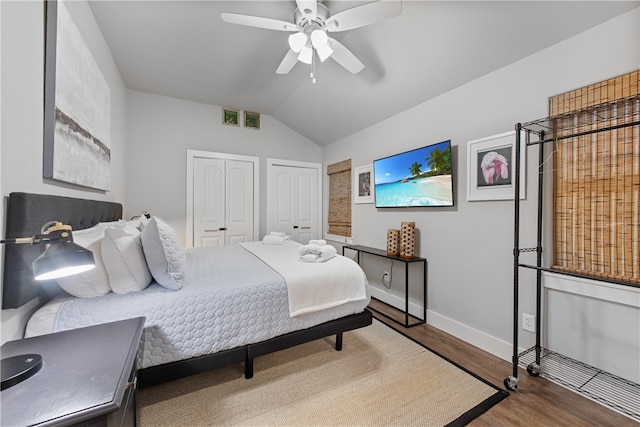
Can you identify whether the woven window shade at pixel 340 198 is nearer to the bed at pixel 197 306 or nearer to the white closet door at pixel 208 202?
the white closet door at pixel 208 202

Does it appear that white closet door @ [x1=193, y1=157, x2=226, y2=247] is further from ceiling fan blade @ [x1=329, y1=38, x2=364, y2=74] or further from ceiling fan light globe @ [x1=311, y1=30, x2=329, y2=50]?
ceiling fan light globe @ [x1=311, y1=30, x2=329, y2=50]

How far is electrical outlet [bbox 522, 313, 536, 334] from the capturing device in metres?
1.92

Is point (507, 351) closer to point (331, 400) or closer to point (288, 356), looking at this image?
point (331, 400)

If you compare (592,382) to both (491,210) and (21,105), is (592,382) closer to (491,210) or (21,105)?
(491,210)

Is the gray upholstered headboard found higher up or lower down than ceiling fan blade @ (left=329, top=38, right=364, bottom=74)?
lower down

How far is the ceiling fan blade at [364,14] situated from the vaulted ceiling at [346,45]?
1.34ft

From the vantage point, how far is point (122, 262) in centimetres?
142

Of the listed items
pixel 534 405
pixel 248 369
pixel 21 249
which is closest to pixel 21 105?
pixel 21 249

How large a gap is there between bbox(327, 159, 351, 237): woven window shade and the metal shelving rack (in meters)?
2.46

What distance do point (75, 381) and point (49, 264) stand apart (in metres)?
0.36

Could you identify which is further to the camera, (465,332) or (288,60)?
(465,332)

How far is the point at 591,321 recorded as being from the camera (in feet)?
5.44

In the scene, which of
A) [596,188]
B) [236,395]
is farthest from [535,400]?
[236,395]

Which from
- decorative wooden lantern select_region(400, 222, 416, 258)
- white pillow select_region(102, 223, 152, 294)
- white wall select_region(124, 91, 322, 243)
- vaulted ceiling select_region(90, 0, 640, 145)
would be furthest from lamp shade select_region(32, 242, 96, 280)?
white wall select_region(124, 91, 322, 243)
